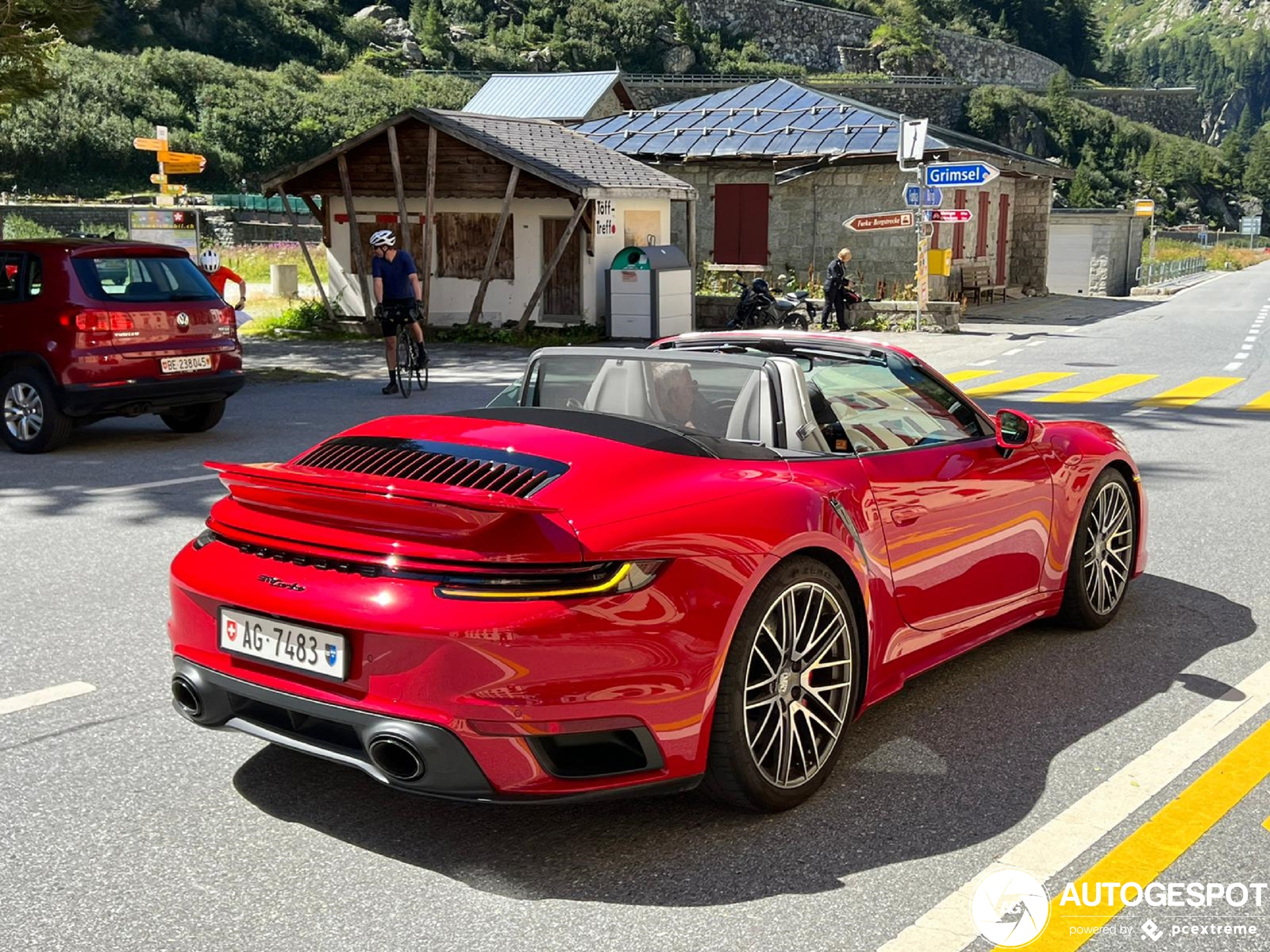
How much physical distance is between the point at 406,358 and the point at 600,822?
12780 millimetres

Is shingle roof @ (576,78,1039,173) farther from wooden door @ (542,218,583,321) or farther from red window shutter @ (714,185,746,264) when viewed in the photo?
wooden door @ (542,218,583,321)

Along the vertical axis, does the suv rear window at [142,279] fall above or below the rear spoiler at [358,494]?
above

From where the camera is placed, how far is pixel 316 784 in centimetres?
420

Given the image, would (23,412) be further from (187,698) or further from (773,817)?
(773,817)

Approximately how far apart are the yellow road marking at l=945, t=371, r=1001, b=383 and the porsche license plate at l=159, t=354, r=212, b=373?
966 cm

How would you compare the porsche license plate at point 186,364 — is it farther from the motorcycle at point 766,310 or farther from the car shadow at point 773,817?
the motorcycle at point 766,310

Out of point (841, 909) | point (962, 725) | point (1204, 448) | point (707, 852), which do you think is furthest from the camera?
point (1204, 448)

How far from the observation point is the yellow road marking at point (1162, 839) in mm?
3270

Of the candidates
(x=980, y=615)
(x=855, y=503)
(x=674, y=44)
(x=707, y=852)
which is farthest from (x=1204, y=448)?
(x=674, y=44)

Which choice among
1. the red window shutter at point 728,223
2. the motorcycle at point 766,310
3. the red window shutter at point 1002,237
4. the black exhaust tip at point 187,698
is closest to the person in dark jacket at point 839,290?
the motorcycle at point 766,310

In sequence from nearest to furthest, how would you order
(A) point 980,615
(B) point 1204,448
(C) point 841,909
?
(C) point 841,909 < (A) point 980,615 < (B) point 1204,448

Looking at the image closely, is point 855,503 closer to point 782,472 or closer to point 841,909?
point 782,472

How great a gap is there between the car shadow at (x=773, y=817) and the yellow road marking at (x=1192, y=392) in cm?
1064

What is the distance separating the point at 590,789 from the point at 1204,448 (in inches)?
365
